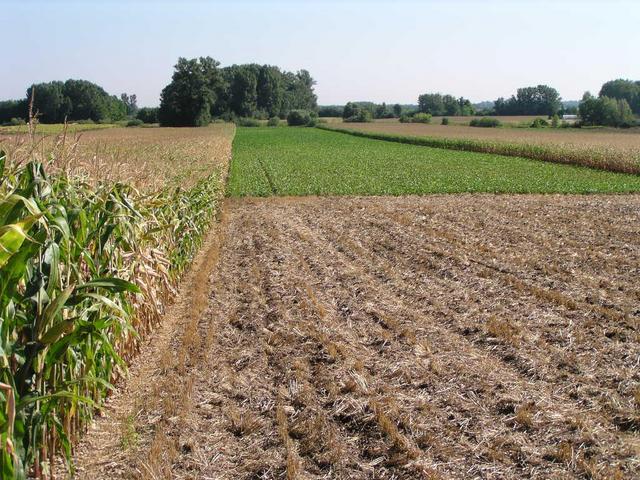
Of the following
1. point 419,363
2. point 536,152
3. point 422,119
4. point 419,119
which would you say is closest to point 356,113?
point 419,119

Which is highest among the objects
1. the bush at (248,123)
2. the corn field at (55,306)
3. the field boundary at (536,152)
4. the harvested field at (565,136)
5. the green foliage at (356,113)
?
the green foliage at (356,113)

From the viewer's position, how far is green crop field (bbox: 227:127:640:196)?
2273cm

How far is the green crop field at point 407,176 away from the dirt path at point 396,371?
10738 mm

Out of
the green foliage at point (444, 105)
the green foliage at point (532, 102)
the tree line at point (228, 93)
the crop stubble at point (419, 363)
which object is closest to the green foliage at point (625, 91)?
the green foliage at point (532, 102)

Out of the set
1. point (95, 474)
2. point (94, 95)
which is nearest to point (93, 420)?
point (95, 474)

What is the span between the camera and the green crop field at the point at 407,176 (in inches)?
895

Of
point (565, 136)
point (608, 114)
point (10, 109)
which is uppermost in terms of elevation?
point (608, 114)

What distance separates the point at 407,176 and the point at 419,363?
2104 cm

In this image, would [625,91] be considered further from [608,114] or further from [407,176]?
[407,176]

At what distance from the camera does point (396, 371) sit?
6172 millimetres

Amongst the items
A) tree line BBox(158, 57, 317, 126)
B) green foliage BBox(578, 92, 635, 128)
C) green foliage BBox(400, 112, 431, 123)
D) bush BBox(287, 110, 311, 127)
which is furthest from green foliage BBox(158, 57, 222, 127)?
green foliage BBox(578, 92, 635, 128)

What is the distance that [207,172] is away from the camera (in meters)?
18.1

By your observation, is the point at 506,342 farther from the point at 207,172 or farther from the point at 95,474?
the point at 207,172

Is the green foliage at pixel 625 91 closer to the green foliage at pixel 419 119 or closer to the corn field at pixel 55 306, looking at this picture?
the green foliage at pixel 419 119
